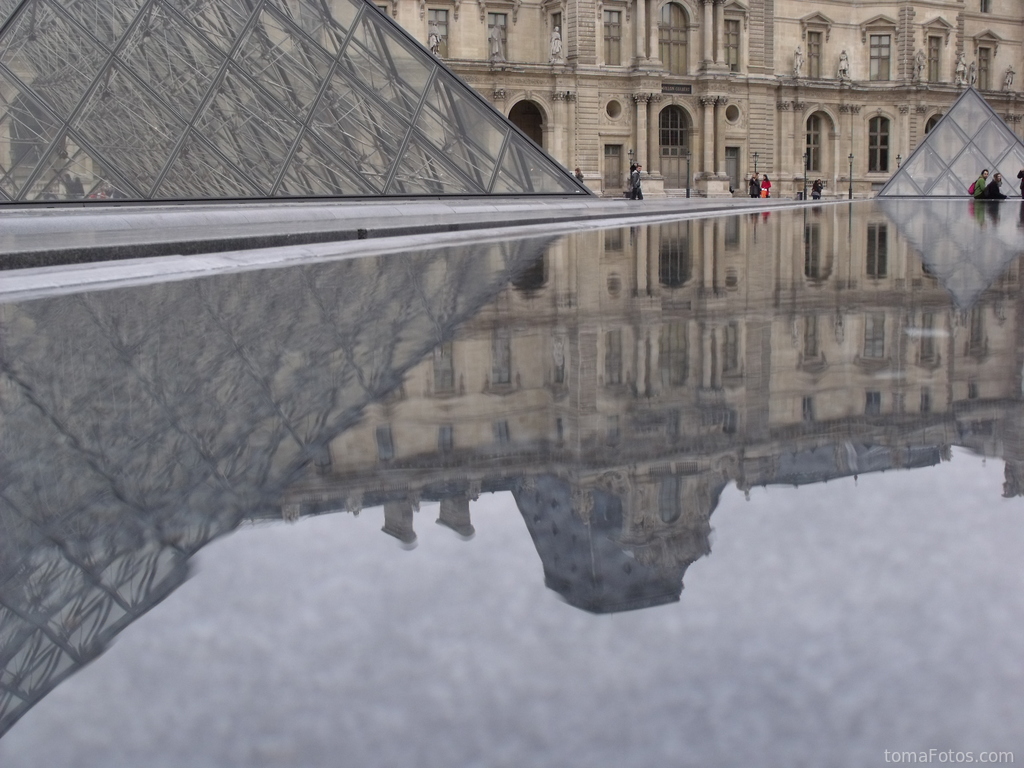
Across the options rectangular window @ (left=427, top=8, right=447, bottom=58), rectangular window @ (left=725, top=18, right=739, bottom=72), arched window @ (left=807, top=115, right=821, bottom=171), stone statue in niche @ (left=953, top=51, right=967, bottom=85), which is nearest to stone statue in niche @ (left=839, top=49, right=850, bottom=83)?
arched window @ (left=807, top=115, right=821, bottom=171)

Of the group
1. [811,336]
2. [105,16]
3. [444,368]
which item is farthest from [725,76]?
[444,368]

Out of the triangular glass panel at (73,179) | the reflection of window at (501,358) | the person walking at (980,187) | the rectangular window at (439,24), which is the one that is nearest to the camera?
the reflection of window at (501,358)

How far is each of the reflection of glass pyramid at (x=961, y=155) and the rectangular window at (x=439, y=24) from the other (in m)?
15.7

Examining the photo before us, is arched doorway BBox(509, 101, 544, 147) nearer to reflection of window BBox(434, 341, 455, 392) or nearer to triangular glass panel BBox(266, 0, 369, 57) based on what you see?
triangular glass panel BBox(266, 0, 369, 57)

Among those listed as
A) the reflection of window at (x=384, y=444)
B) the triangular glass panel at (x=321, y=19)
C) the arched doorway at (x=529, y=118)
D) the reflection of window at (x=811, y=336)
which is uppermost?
the triangular glass panel at (x=321, y=19)

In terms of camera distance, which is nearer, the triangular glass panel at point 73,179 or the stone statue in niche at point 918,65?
the triangular glass panel at point 73,179

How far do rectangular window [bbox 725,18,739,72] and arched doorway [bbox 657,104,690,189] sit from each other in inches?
110

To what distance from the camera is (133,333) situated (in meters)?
3.76

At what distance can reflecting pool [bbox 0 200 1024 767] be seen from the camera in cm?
88

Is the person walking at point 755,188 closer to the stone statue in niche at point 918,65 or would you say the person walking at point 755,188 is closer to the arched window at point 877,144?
the arched window at point 877,144

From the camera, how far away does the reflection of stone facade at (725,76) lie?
3984 centimetres

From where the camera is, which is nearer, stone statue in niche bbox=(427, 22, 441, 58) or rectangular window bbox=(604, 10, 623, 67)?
stone statue in niche bbox=(427, 22, 441, 58)

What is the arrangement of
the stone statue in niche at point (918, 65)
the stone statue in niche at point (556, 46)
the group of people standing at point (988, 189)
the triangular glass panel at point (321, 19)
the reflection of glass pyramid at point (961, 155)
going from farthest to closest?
the stone statue in niche at point (918, 65)
the stone statue in niche at point (556, 46)
the reflection of glass pyramid at point (961, 155)
the group of people standing at point (988, 189)
the triangular glass panel at point (321, 19)

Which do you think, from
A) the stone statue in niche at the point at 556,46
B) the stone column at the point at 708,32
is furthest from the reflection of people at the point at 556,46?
the stone column at the point at 708,32
